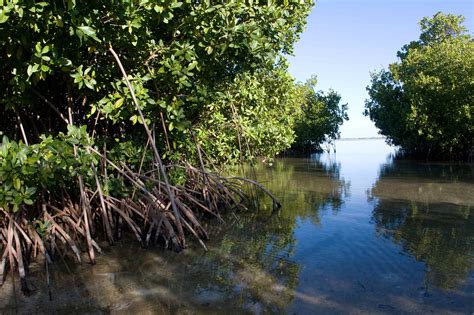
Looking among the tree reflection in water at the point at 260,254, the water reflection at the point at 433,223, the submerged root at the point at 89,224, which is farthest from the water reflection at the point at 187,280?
the water reflection at the point at 433,223

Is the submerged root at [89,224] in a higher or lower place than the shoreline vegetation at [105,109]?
lower

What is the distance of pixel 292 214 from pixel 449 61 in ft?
56.7

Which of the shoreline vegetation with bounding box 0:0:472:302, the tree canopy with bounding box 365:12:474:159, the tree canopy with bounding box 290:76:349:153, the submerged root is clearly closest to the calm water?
→ the submerged root

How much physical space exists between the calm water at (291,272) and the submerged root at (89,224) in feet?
0.84

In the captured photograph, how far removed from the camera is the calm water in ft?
12.4

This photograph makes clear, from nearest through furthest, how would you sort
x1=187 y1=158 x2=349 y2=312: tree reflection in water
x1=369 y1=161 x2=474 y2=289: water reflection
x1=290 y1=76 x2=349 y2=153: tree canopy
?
x1=187 y1=158 x2=349 y2=312: tree reflection in water → x1=369 y1=161 x2=474 y2=289: water reflection → x1=290 y1=76 x2=349 y2=153: tree canopy

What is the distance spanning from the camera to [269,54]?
5.75m

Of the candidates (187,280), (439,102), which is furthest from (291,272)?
(439,102)

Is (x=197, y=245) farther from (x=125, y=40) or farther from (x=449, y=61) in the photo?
(x=449, y=61)

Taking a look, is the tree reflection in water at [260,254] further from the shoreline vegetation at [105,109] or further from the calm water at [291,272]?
the shoreline vegetation at [105,109]

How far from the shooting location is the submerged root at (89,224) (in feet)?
15.2

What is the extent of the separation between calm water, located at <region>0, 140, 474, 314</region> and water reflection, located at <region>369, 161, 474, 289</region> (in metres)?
0.02

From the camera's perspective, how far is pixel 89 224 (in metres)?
5.50

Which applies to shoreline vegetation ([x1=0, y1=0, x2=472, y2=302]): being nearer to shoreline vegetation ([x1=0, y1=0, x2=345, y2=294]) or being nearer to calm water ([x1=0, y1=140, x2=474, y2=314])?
shoreline vegetation ([x1=0, y1=0, x2=345, y2=294])
